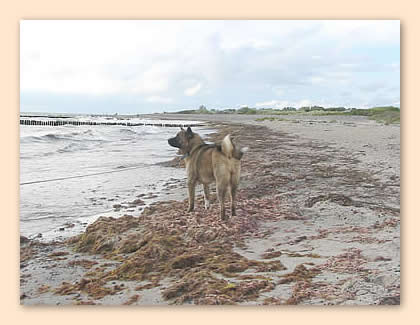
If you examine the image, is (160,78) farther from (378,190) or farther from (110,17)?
(378,190)

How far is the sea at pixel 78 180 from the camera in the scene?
6.03m

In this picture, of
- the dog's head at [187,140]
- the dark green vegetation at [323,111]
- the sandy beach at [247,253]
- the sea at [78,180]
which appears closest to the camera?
the sandy beach at [247,253]

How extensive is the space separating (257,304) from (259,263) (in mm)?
584

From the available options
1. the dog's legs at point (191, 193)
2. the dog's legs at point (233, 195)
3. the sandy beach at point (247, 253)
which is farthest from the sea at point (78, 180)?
the dog's legs at point (233, 195)

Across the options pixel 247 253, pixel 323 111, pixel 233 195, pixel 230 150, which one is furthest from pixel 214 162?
pixel 323 111

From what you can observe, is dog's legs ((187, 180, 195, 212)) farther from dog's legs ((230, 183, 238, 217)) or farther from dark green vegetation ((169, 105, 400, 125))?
dark green vegetation ((169, 105, 400, 125))

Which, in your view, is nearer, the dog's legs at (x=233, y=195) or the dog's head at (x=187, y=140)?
the dog's legs at (x=233, y=195)

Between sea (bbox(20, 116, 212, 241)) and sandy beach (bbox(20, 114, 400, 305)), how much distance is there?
66 cm

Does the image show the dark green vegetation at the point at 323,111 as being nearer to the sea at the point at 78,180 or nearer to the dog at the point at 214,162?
the sea at the point at 78,180

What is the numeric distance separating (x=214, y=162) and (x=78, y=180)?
4113 mm

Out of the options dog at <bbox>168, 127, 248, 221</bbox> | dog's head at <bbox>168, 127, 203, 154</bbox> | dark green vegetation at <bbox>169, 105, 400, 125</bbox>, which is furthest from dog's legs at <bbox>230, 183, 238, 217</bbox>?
dark green vegetation at <bbox>169, 105, 400, 125</bbox>

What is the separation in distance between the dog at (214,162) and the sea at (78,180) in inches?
56.2

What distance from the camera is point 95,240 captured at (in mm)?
5109
